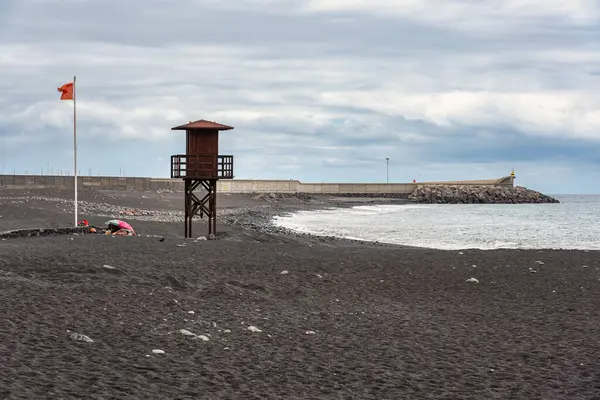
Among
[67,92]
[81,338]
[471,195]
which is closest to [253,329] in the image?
[81,338]

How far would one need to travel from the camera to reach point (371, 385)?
8.16 meters

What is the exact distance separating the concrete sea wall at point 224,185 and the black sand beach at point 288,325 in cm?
5375

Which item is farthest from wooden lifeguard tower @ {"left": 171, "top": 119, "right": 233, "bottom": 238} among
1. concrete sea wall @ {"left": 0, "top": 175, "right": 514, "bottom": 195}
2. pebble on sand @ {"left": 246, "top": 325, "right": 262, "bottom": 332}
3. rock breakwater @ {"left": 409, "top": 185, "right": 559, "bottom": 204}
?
rock breakwater @ {"left": 409, "top": 185, "right": 559, "bottom": 204}

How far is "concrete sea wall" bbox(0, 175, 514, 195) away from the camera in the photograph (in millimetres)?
73000

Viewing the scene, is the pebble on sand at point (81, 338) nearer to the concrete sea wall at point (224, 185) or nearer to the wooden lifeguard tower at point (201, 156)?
the wooden lifeguard tower at point (201, 156)

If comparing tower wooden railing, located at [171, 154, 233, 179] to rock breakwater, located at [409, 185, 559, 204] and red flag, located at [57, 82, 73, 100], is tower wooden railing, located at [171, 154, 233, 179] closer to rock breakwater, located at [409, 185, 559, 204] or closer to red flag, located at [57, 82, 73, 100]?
red flag, located at [57, 82, 73, 100]

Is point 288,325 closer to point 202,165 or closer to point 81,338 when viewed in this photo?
point 81,338

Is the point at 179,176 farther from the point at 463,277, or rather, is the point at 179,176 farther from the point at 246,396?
the point at 246,396

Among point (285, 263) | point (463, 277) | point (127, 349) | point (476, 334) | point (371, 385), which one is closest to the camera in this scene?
point (371, 385)

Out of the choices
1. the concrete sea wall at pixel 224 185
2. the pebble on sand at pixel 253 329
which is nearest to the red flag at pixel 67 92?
the pebble on sand at pixel 253 329

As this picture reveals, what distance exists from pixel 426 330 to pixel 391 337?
81cm

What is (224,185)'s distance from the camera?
95.1 metres

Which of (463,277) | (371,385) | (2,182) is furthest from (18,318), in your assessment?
(2,182)

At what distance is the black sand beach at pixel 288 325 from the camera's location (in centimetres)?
804
